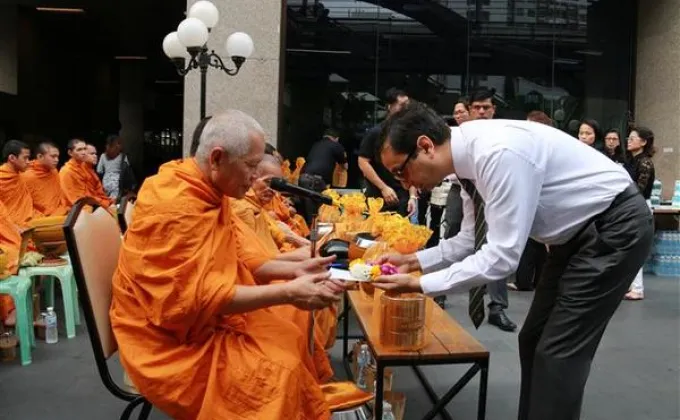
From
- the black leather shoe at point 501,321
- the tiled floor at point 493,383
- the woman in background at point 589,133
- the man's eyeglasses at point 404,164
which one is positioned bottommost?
the tiled floor at point 493,383

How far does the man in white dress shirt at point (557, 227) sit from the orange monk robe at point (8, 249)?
280cm

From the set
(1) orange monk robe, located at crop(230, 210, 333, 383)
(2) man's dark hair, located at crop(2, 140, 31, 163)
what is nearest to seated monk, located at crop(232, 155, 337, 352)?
(1) orange monk robe, located at crop(230, 210, 333, 383)

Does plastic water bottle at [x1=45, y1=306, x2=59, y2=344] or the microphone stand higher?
the microphone

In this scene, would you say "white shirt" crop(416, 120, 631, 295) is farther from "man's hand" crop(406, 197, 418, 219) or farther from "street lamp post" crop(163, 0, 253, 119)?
"street lamp post" crop(163, 0, 253, 119)

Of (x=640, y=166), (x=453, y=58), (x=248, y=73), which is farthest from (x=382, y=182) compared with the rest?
(x=453, y=58)

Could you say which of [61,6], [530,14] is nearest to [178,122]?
[61,6]

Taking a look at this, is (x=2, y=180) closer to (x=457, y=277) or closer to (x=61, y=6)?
(x=457, y=277)

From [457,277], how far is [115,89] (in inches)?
667

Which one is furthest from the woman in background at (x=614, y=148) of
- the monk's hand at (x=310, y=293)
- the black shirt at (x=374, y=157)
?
the monk's hand at (x=310, y=293)

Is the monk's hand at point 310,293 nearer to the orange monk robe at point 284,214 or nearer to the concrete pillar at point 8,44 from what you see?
the orange monk robe at point 284,214

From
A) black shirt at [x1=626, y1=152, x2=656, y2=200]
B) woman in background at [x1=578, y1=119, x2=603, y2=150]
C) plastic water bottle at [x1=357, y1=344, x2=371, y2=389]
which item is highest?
woman in background at [x1=578, y1=119, x2=603, y2=150]

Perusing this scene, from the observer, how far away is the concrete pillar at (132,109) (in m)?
16.7

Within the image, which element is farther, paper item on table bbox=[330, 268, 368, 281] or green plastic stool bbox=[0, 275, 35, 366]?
green plastic stool bbox=[0, 275, 35, 366]

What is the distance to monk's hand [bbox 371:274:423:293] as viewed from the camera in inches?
73.9
